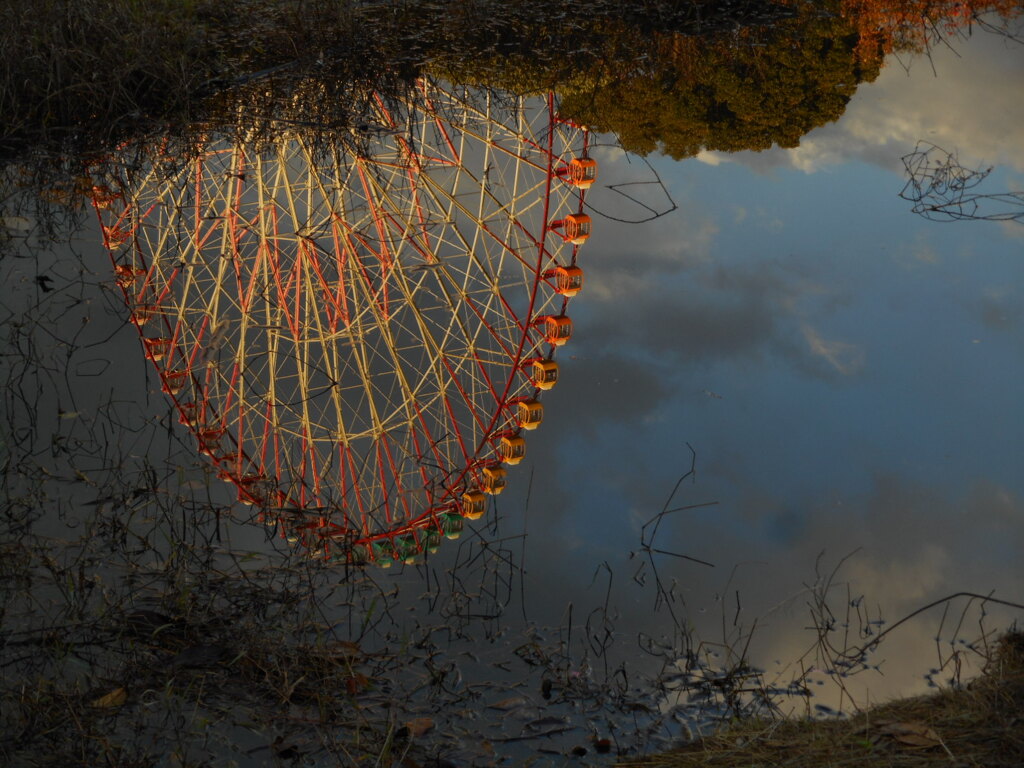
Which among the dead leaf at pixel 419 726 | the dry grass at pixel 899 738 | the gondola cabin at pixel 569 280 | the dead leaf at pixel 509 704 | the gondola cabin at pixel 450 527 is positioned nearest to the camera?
the dry grass at pixel 899 738

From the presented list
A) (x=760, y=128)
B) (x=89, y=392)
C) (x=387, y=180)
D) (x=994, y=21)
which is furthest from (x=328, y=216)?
(x=994, y=21)

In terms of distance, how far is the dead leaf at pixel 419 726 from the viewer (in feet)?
10.6


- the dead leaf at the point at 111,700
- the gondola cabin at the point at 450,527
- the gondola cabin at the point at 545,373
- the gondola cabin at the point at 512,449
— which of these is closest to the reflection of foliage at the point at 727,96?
the gondola cabin at the point at 545,373

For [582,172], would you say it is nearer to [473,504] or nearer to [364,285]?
[364,285]

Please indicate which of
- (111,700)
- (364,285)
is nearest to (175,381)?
(364,285)

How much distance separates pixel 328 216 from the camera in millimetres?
6871

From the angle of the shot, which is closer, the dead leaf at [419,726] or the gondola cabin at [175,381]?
the dead leaf at [419,726]

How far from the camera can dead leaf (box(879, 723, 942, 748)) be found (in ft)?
9.78

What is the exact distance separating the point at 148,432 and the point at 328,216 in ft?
7.14

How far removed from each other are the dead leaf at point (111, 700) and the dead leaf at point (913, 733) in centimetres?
218

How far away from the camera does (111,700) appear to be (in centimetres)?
330

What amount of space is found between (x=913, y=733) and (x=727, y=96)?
6.06m

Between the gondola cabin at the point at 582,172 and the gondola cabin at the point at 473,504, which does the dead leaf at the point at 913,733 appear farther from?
the gondola cabin at the point at 582,172

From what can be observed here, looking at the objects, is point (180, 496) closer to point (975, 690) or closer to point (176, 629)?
point (176, 629)
